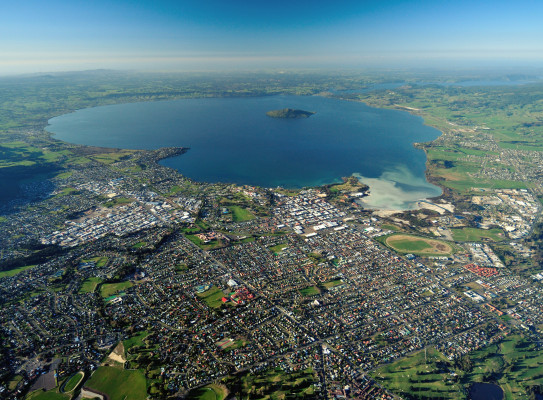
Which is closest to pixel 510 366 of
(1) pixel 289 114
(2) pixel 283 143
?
(2) pixel 283 143

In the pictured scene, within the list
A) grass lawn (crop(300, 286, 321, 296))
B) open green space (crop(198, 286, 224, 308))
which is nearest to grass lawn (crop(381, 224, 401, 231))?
grass lawn (crop(300, 286, 321, 296))

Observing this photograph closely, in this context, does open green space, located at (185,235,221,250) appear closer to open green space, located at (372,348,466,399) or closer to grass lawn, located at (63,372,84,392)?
grass lawn, located at (63,372,84,392)

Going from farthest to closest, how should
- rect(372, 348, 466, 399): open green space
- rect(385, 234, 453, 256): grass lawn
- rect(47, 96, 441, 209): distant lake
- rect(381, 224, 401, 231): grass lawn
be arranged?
rect(47, 96, 441, 209): distant lake → rect(381, 224, 401, 231): grass lawn → rect(385, 234, 453, 256): grass lawn → rect(372, 348, 466, 399): open green space

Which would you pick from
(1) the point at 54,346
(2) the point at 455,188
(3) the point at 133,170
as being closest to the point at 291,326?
(1) the point at 54,346

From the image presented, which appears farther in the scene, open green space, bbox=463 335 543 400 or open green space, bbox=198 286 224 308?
open green space, bbox=198 286 224 308

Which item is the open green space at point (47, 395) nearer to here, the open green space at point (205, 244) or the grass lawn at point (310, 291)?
the open green space at point (205, 244)

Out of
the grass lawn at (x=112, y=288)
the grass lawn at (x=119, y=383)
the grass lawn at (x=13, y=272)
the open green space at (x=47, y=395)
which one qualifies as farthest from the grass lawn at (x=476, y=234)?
the grass lawn at (x=13, y=272)

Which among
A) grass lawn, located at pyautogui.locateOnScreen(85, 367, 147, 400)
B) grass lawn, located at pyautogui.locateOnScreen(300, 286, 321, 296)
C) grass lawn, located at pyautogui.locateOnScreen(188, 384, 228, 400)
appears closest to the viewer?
grass lawn, located at pyautogui.locateOnScreen(188, 384, 228, 400)

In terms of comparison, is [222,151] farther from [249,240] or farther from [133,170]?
[249,240]

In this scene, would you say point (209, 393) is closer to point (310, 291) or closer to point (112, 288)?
point (310, 291)
